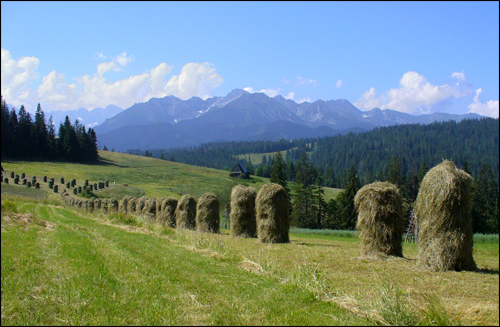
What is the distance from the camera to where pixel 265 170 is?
12081 cm

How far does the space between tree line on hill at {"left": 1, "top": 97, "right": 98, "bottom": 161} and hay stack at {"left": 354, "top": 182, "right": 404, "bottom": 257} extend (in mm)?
46660

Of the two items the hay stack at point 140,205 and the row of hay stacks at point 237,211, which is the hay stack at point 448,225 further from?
the hay stack at point 140,205

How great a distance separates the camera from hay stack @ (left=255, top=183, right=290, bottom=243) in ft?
54.9

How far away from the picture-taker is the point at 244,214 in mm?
19812

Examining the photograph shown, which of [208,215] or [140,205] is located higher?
[208,215]

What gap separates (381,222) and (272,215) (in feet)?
19.7

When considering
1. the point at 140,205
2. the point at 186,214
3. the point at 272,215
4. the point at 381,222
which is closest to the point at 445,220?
the point at 381,222

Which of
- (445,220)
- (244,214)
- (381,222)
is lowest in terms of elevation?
(244,214)

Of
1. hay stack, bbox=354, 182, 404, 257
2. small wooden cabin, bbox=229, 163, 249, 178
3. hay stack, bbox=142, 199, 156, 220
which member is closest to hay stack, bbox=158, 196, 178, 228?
hay stack, bbox=142, 199, 156, 220

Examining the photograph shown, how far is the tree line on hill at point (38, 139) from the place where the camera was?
1921 inches

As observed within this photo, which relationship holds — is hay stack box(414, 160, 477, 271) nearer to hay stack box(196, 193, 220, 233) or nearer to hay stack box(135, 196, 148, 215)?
hay stack box(196, 193, 220, 233)

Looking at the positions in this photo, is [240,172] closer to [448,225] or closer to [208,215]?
[208,215]

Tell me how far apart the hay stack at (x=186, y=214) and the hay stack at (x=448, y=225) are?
59.4ft

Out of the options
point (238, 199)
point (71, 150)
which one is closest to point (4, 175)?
point (71, 150)
